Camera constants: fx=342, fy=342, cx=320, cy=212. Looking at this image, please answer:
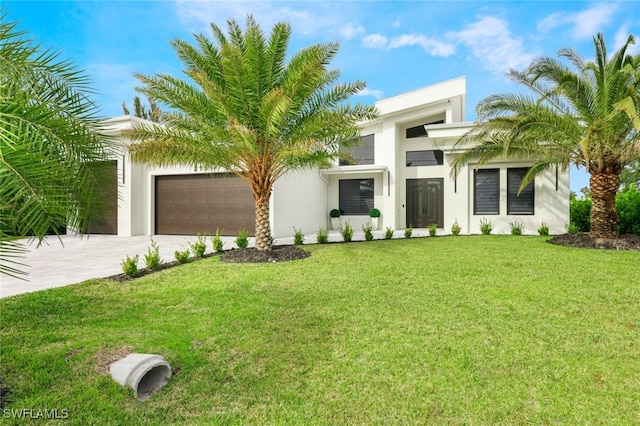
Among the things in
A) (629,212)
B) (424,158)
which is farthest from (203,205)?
(629,212)

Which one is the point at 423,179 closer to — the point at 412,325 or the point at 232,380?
the point at 412,325

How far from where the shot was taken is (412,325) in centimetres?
473

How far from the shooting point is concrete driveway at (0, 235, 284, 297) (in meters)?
6.96

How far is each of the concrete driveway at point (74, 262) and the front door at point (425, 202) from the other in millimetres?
9369

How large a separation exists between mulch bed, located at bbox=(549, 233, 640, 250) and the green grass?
295cm

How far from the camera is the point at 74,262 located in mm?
9516

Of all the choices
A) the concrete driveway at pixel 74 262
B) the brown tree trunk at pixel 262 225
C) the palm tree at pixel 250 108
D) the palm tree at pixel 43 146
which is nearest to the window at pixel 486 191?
the palm tree at pixel 250 108

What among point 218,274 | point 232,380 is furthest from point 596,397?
→ point 218,274

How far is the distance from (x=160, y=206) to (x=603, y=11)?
18.6m

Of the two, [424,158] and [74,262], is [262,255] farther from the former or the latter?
[424,158]

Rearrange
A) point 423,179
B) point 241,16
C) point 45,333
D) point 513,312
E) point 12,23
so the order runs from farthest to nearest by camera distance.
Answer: point 423,179
point 241,16
point 513,312
point 45,333
point 12,23

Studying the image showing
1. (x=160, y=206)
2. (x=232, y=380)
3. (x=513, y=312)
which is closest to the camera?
(x=232, y=380)

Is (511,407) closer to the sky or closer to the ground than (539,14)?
closer to the ground

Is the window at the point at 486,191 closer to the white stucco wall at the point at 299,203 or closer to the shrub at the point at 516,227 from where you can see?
the shrub at the point at 516,227
